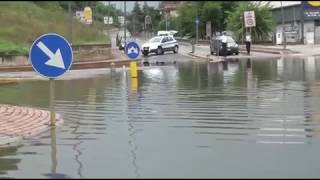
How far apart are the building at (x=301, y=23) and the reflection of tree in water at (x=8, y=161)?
185 ft

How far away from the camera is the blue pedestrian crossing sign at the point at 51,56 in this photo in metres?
11.4

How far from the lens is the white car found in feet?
183

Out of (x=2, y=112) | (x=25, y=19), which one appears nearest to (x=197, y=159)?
(x=2, y=112)

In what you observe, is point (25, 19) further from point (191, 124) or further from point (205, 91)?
point (191, 124)

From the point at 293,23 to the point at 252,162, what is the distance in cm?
7594

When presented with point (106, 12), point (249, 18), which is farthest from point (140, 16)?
point (249, 18)

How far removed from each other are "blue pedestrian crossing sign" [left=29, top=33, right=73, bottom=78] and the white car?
144ft

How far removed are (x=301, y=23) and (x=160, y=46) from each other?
24.5 m

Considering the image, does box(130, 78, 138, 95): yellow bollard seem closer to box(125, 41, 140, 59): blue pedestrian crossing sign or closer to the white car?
box(125, 41, 140, 59): blue pedestrian crossing sign

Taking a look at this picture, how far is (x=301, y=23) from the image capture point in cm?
7494

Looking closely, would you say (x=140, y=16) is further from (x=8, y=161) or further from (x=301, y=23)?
(x=8, y=161)

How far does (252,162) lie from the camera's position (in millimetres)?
8547

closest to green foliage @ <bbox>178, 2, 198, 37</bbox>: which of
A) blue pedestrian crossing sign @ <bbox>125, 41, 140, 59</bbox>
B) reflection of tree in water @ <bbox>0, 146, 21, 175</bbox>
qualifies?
blue pedestrian crossing sign @ <bbox>125, 41, 140, 59</bbox>

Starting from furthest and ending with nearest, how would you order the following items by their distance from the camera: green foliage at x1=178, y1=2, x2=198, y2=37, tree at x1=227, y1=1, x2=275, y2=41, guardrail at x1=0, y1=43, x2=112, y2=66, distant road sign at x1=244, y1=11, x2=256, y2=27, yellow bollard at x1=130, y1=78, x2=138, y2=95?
green foliage at x1=178, y1=2, x2=198, y2=37
tree at x1=227, y1=1, x2=275, y2=41
distant road sign at x1=244, y1=11, x2=256, y2=27
guardrail at x1=0, y1=43, x2=112, y2=66
yellow bollard at x1=130, y1=78, x2=138, y2=95
